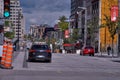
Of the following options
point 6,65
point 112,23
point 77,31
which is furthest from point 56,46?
point 6,65

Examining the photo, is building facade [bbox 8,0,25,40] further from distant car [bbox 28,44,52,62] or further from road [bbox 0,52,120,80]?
road [bbox 0,52,120,80]

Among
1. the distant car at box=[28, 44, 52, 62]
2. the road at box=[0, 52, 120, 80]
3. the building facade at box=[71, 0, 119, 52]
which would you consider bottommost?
the road at box=[0, 52, 120, 80]

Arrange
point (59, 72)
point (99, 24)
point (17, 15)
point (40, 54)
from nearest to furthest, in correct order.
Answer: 1. point (59, 72)
2. point (40, 54)
3. point (99, 24)
4. point (17, 15)

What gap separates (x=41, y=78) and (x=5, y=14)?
5676 millimetres

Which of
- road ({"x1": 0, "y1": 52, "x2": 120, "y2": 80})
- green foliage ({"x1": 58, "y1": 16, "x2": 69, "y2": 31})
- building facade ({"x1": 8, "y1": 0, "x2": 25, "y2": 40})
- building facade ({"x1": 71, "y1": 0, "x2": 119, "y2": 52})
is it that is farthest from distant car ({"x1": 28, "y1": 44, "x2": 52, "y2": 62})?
green foliage ({"x1": 58, "y1": 16, "x2": 69, "y2": 31})

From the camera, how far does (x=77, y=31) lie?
5207 inches

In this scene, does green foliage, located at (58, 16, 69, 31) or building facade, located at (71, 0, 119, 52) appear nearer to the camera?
building facade, located at (71, 0, 119, 52)

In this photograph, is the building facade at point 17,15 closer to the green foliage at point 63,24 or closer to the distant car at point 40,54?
the distant car at point 40,54

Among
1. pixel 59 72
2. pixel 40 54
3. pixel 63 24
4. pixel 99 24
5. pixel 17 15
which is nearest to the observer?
pixel 59 72

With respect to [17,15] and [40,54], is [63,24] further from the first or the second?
[40,54]

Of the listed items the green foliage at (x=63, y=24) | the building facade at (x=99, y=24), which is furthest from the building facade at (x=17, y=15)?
the green foliage at (x=63, y=24)

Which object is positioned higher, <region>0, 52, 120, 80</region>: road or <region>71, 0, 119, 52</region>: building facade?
<region>71, 0, 119, 52</region>: building facade

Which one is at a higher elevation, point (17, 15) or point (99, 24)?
point (17, 15)

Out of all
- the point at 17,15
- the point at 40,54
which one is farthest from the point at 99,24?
the point at 40,54
